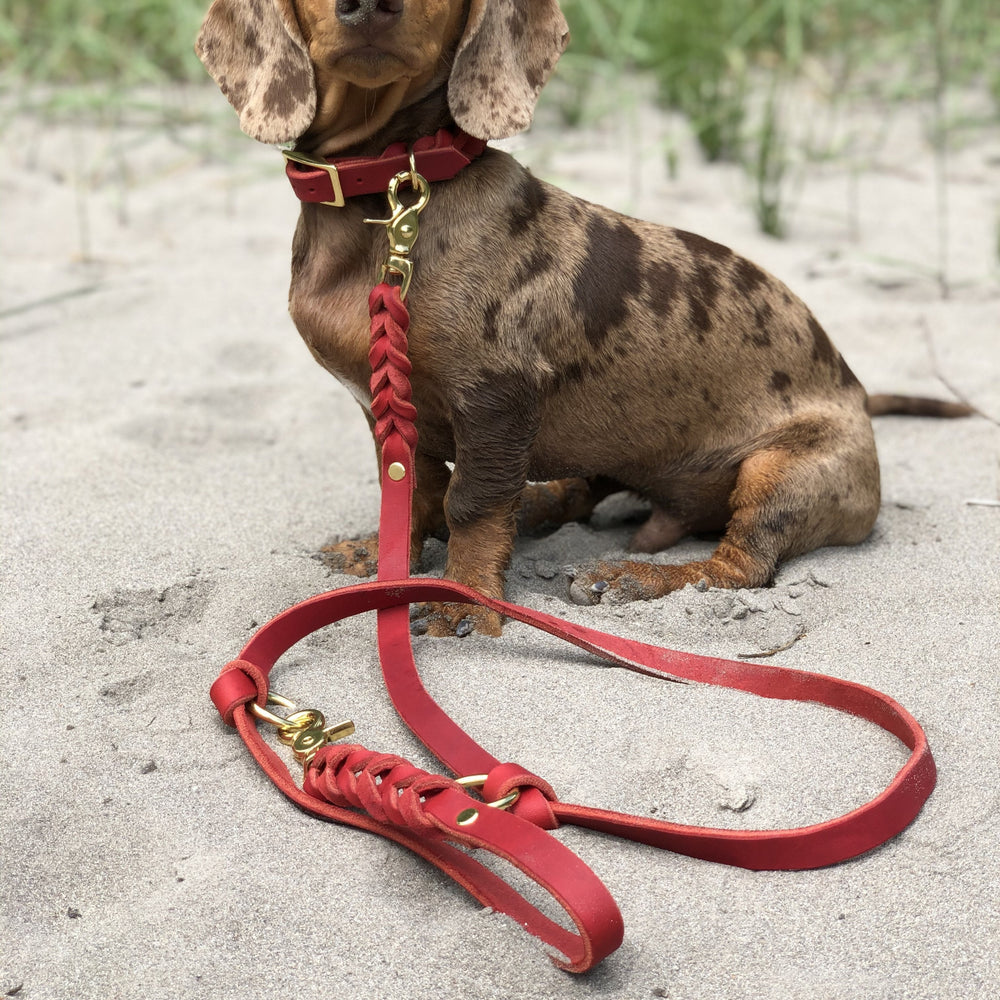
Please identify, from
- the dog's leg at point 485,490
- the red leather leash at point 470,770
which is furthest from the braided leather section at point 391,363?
the dog's leg at point 485,490

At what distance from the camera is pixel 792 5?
6.31 metres

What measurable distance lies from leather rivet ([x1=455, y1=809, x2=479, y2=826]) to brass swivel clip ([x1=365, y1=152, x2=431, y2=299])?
112 cm

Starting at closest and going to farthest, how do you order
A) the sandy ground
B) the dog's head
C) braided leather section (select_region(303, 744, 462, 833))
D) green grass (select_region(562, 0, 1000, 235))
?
the sandy ground → braided leather section (select_region(303, 744, 462, 833)) → the dog's head → green grass (select_region(562, 0, 1000, 235))

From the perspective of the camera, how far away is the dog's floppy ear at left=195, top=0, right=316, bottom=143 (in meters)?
2.52

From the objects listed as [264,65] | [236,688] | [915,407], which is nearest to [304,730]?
[236,688]

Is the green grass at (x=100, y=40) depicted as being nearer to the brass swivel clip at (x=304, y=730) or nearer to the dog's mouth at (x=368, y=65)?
the dog's mouth at (x=368, y=65)

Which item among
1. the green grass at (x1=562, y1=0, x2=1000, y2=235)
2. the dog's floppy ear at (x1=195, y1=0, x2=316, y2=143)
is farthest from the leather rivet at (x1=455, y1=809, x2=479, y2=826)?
the green grass at (x1=562, y1=0, x2=1000, y2=235)

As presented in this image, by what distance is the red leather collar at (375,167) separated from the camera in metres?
2.58

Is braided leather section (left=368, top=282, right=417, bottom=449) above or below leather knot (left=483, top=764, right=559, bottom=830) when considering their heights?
above

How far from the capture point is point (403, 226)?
257 cm

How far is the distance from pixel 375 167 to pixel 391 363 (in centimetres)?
42

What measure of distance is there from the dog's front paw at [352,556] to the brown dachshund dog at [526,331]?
11mm

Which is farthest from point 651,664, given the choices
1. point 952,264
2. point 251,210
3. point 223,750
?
point 251,210

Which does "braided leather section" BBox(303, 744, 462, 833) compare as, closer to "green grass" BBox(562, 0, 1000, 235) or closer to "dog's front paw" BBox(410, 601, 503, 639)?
"dog's front paw" BBox(410, 601, 503, 639)
